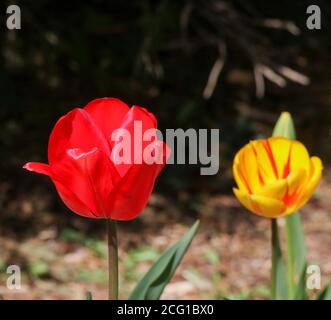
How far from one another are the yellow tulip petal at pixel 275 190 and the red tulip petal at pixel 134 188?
0.63ft

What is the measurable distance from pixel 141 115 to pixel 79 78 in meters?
2.42

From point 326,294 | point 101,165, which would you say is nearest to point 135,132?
point 101,165

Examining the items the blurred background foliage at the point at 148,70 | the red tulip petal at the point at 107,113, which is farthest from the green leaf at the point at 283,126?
the blurred background foliage at the point at 148,70

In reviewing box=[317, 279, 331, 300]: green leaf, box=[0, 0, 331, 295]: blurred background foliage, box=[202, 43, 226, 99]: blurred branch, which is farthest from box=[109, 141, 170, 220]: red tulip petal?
box=[202, 43, 226, 99]: blurred branch

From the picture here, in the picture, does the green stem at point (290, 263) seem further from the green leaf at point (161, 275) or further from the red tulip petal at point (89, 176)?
the red tulip petal at point (89, 176)

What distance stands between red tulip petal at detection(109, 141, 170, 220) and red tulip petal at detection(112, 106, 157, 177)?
10mm

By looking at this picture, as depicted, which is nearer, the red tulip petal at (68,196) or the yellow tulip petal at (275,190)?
the red tulip petal at (68,196)

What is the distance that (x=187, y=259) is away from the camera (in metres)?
2.62

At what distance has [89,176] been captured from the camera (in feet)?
2.69

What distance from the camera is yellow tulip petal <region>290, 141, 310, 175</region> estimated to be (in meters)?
1.01

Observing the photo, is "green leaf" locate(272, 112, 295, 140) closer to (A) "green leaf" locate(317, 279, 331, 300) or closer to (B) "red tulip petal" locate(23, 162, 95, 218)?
(A) "green leaf" locate(317, 279, 331, 300)

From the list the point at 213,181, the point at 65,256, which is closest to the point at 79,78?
the point at 213,181

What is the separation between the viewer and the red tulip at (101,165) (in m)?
0.81
